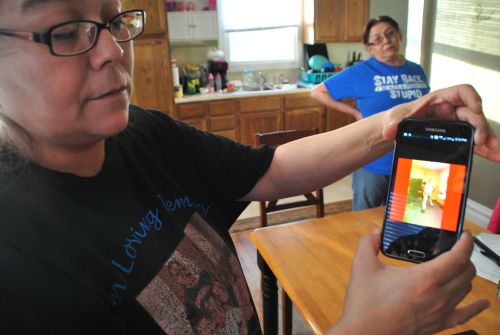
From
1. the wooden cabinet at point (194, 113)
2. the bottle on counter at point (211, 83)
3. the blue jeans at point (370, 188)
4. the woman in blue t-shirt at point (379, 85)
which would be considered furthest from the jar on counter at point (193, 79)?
the blue jeans at point (370, 188)

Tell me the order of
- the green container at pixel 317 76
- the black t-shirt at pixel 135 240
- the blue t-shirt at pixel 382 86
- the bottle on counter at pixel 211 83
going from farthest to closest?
the green container at pixel 317 76 < the bottle on counter at pixel 211 83 < the blue t-shirt at pixel 382 86 < the black t-shirt at pixel 135 240

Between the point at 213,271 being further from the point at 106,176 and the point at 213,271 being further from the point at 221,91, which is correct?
the point at 221,91

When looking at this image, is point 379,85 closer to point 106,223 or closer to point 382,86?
point 382,86

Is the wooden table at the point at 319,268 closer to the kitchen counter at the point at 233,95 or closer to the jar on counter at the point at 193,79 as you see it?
the kitchen counter at the point at 233,95

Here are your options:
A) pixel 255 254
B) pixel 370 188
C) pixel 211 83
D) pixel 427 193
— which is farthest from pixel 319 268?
pixel 211 83

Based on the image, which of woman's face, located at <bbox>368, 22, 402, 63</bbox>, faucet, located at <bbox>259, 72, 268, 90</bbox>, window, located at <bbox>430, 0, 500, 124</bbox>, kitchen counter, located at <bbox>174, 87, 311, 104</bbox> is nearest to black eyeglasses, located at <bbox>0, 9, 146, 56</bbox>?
woman's face, located at <bbox>368, 22, 402, 63</bbox>

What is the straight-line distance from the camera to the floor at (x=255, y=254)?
2.07 metres

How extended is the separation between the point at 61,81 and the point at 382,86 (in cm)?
198

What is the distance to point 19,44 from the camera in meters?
0.54

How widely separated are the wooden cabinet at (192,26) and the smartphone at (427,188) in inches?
142

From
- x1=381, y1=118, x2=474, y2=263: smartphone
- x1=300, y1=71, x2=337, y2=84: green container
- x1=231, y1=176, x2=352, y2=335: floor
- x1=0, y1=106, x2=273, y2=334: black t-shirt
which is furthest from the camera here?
x1=300, y1=71, x2=337, y2=84: green container

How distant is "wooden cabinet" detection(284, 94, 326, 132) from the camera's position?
4215 millimetres

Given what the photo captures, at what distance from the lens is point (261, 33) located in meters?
4.61

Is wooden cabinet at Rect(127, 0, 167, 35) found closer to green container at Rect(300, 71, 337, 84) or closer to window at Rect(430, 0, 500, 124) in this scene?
green container at Rect(300, 71, 337, 84)
